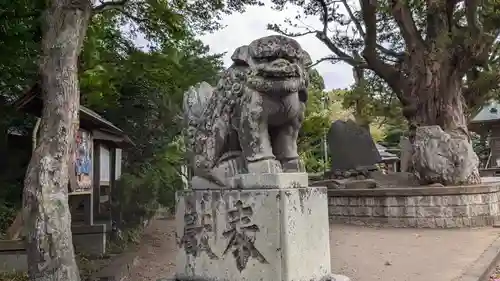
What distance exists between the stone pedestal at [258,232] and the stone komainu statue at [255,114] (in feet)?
0.61

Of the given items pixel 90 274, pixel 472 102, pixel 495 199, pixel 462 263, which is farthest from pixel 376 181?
pixel 90 274

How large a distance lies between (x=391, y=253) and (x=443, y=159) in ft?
13.8

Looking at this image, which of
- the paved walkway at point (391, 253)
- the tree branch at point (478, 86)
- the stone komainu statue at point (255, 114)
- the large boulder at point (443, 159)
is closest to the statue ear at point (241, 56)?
the stone komainu statue at point (255, 114)

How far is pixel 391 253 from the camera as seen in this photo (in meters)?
7.40

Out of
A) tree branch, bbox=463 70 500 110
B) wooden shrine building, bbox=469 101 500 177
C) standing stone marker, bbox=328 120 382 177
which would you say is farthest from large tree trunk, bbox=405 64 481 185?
wooden shrine building, bbox=469 101 500 177

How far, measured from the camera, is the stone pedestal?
3355 mm

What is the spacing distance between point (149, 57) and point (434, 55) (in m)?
7.11

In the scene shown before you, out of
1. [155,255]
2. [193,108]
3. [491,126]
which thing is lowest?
[155,255]

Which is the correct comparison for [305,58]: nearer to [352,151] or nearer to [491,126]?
[352,151]

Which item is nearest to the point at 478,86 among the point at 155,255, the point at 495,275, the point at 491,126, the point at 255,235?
the point at 495,275

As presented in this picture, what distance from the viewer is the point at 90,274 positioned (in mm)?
6980

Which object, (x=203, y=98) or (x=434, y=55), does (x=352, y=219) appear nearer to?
(x=434, y=55)

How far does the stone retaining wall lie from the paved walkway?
450mm

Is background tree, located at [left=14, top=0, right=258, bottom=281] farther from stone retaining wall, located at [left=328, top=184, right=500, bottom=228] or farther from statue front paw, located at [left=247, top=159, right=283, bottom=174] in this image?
stone retaining wall, located at [left=328, top=184, right=500, bottom=228]
